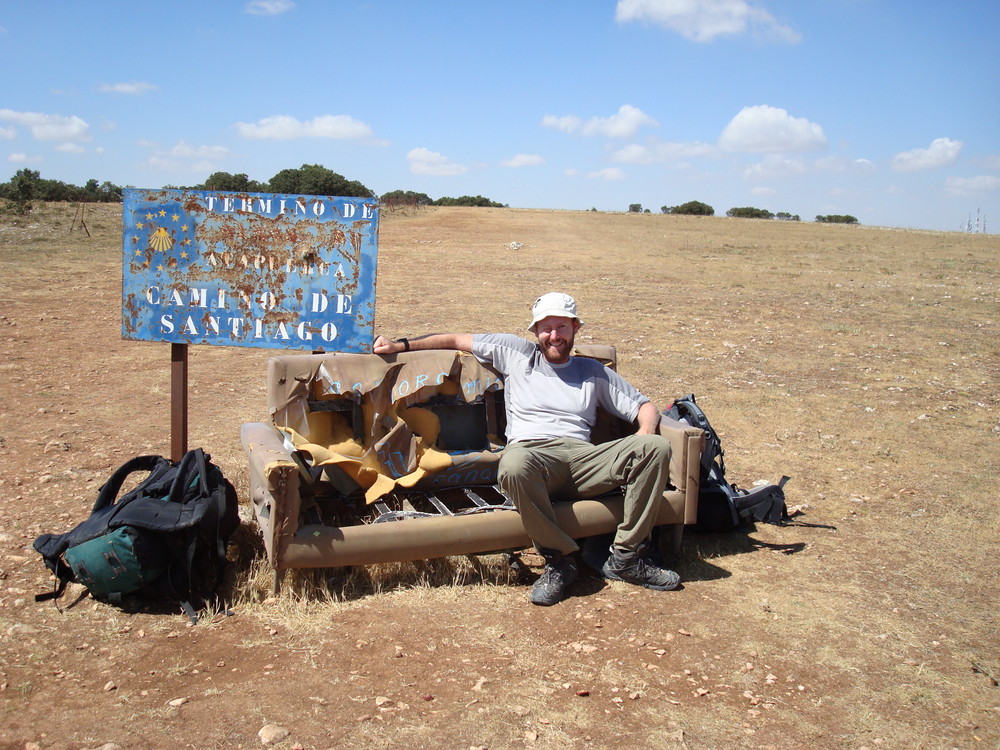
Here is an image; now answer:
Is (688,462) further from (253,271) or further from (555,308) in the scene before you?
(253,271)

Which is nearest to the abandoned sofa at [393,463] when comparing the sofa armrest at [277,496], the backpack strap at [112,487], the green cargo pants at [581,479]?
the sofa armrest at [277,496]

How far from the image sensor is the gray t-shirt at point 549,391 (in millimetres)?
4625

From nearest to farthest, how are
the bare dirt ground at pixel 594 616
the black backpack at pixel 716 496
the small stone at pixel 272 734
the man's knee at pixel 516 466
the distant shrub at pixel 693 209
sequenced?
1. the small stone at pixel 272 734
2. the bare dirt ground at pixel 594 616
3. the man's knee at pixel 516 466
4. the black backpack at pixel 716 496
5. the distant shrub at pixel 693 209

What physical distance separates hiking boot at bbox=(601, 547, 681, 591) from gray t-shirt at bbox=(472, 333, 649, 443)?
0.65 metres

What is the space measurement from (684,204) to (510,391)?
62.6 meters

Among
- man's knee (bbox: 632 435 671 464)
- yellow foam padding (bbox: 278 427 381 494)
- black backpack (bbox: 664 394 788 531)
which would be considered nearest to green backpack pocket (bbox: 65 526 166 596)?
yellow foam padding (bbox: 278 427 381 494)

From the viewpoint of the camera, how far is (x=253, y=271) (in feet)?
16.0

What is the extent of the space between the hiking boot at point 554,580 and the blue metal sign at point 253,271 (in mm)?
1613

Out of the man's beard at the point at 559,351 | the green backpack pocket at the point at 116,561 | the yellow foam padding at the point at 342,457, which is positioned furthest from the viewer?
the man's beard at the point at 559,351

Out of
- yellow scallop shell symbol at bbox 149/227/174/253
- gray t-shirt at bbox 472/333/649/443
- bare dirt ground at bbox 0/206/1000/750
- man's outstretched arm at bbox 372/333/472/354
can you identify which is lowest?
bare dirt ground at bbox 0/206/1000/750

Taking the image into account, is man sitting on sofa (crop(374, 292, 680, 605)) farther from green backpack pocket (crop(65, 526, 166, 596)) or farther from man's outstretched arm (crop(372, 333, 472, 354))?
green backpack pocket (crop(65, 526, 166, 596))

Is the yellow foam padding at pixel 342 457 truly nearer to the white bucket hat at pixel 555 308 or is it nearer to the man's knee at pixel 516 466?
the man's knee at pixel 516 466

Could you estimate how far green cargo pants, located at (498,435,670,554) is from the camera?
165 inches

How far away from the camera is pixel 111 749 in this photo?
289 centimetres
